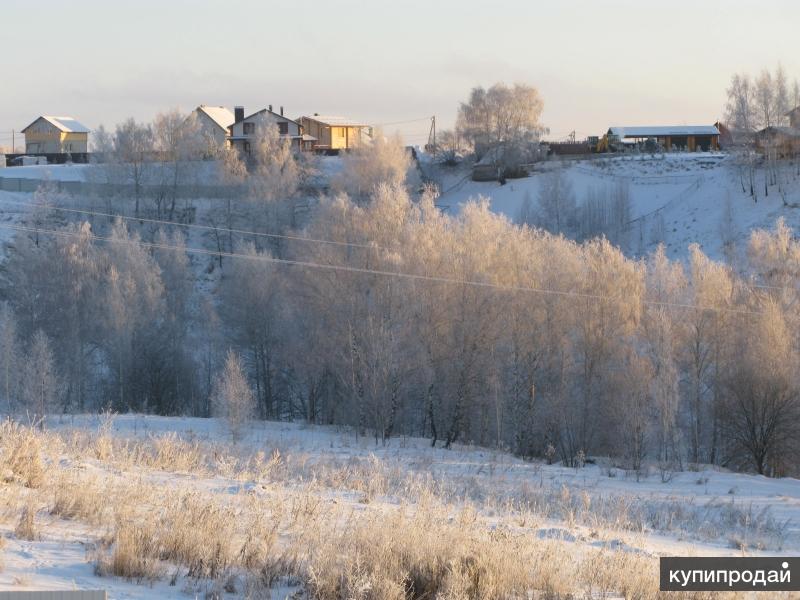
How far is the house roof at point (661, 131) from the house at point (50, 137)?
49.5 meters

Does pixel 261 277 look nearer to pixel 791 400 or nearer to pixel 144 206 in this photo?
pixel 144 206

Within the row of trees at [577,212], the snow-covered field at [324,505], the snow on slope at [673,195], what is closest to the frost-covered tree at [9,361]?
the snow-covered field at [324,505]

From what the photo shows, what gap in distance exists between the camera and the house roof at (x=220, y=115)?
7483 centimetres

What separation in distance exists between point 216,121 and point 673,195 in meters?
37.9

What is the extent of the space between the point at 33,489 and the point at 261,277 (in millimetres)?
35677

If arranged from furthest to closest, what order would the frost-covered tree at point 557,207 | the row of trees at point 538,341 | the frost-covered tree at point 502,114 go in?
the frost-covered tree at point 502,114, the frost-covered tree at point 557,207, the row of trees at point 538,341

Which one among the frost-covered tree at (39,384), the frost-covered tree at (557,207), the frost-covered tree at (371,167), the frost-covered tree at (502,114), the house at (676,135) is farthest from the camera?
the house at (676,135)

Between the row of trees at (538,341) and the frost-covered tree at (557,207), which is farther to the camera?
the frost-covered tree at (557,207)

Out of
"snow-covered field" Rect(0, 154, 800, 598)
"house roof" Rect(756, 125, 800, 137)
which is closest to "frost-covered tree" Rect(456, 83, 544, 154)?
"house roof" Rect(756, 125, 800, 137)

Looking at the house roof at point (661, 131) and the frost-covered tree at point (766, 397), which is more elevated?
the house roof at point (661, 131)

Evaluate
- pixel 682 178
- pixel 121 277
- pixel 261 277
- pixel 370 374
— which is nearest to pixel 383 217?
pixel 370 374

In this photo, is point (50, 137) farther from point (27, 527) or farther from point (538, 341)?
point (27, 527)

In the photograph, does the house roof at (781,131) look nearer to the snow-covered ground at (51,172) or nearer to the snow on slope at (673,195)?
the snow on slope at (673,195)

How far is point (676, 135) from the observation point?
80438 mm
